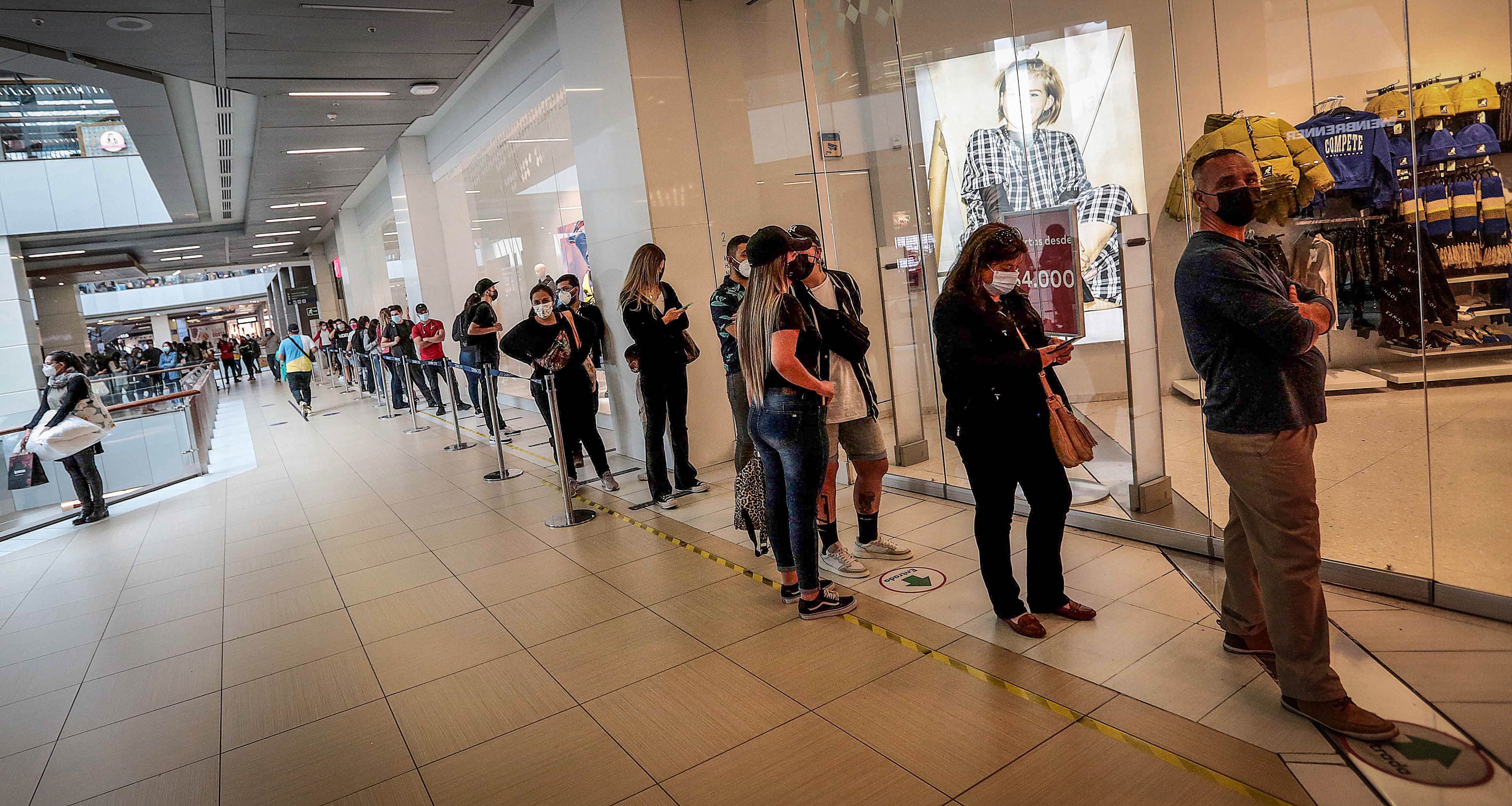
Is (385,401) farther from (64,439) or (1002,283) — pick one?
(1002,283)

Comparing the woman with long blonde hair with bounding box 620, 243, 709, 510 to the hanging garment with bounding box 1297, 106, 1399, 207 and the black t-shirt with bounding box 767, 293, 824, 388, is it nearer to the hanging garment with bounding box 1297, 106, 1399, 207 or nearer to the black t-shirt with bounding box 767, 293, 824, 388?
the black t-shirt with bounding box 767, 293, 824, 388

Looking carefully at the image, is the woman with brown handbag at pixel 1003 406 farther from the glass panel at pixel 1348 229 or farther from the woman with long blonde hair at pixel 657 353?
the woman with long blonde hair at pixel 657 353

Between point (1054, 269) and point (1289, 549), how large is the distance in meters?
2.18

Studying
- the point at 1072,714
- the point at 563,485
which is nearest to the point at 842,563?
the point at 1072,714

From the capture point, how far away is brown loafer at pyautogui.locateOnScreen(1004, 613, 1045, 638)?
10.1 feet

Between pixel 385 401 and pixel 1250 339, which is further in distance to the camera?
pixel 385 401

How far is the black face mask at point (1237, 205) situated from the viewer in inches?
92.6

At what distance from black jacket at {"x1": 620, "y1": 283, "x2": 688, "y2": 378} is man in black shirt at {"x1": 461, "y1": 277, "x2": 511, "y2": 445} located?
305cm

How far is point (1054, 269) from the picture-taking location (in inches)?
166

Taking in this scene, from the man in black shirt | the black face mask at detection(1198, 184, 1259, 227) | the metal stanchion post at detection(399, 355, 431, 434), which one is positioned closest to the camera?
the black face mask at detection(1198, 184, 1259, 227)

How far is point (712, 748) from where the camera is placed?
262 centimetres

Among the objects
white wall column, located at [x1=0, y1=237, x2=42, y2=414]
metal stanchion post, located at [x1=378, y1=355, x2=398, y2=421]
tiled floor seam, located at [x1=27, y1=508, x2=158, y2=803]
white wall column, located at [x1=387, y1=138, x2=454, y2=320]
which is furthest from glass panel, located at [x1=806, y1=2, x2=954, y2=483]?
white wall column, located at [x1=0, y1=237, x2=42, y2=414]

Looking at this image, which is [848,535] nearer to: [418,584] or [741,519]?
[741,519]

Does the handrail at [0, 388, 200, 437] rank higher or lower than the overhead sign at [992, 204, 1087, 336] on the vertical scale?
lower
